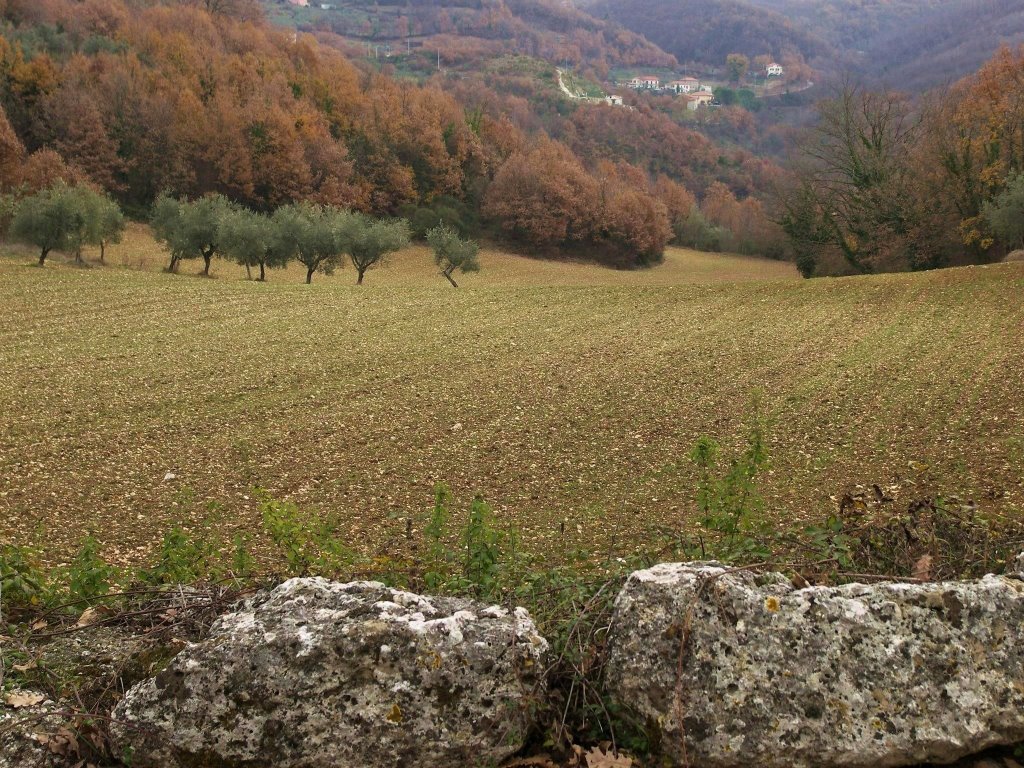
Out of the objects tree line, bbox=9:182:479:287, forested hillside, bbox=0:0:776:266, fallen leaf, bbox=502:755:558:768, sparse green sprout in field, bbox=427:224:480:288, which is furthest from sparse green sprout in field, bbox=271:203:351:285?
fallen leaf, bbox=502:755:558:768

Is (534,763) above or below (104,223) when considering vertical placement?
below

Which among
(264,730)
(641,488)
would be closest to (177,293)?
(641,488)

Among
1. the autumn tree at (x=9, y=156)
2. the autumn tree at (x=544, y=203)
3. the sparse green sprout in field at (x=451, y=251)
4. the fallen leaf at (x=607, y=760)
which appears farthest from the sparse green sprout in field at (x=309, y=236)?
the fallen leaf at (x=607, y=760)

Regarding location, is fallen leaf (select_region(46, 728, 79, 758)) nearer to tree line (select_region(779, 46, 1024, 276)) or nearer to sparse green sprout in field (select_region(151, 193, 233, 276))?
tree line (select_region(779, 46, 1024, 276))

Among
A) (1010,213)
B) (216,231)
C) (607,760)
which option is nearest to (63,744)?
(607,760)

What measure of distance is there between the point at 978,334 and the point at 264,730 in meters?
24.1

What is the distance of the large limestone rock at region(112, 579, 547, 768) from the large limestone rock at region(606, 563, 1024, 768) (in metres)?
0.61

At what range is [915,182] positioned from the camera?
49188 mm

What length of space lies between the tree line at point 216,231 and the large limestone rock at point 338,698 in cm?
4384

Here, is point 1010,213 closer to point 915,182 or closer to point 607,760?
point 915,182

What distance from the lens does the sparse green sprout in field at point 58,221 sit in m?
41.1

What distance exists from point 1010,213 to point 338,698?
42757 mm

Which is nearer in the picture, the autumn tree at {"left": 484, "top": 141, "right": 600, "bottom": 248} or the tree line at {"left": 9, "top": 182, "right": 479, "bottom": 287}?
the tree line at {"left": 9, "top": 182, "right": 479, "bottom": 287}

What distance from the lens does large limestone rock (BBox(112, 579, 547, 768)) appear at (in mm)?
3676
